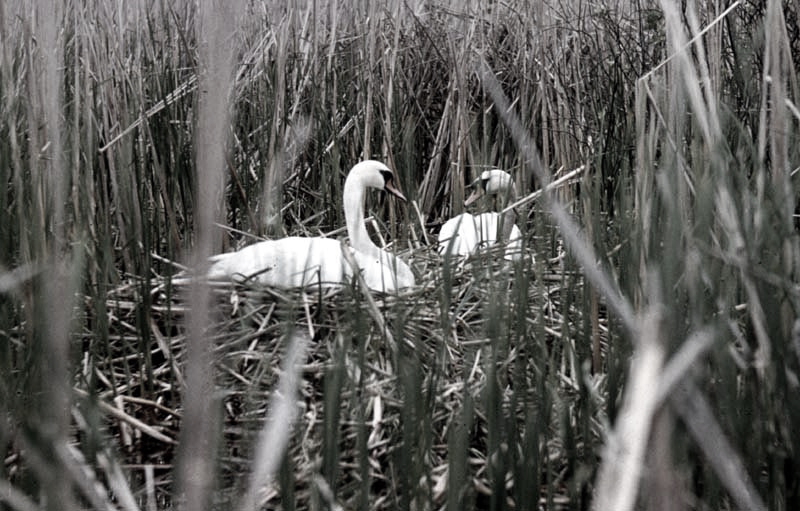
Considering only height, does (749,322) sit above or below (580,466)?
above

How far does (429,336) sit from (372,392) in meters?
0.41

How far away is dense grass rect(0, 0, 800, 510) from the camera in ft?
1.57

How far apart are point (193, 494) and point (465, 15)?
307cm

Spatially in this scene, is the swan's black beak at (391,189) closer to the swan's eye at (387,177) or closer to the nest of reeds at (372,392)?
the swan's eye at (387,177)

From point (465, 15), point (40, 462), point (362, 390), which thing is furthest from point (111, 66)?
point (40, 462)

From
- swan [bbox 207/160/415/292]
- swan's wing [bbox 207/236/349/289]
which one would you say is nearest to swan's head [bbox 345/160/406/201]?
swan [bbox 207/160/415/292]

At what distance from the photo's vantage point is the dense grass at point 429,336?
1.57 feet

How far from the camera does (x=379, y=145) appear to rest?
3.41m

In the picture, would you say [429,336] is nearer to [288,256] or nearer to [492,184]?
[288,256]

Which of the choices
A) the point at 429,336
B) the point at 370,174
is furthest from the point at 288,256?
the point at 370,174

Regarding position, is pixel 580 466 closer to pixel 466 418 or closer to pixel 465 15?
pixel 466 418

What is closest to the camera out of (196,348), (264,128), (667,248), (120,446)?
(196,348)

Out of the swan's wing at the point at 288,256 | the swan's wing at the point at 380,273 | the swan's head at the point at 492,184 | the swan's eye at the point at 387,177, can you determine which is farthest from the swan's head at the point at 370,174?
the swan's wing at the point at 288,256

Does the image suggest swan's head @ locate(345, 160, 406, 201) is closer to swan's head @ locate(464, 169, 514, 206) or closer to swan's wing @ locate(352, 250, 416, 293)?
swan's head @ locate(464, 169, 514, 206)
